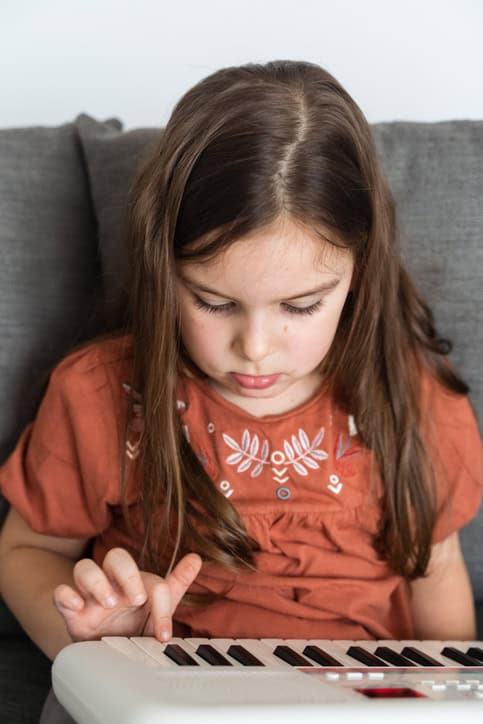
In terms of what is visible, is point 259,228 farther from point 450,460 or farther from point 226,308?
point 450,460

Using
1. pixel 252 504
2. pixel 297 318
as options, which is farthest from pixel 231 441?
pixel 297 318

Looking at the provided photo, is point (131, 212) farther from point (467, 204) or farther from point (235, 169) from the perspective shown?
point (467, 204)

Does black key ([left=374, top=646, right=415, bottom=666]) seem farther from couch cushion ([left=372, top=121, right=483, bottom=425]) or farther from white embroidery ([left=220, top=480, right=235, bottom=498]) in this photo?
couch cushion ([left=372, top=121, right=483, bottom=425])

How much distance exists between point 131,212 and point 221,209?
5.5 inches

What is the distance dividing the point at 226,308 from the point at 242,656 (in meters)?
0.33

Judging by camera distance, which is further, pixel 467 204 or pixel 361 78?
pixel 361 78

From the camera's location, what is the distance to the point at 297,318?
1.04 metres

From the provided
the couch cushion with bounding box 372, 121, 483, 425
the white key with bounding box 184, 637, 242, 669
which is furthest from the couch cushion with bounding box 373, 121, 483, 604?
the white key with bounding box 184, 637, 242, 669

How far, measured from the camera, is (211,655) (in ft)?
2.97

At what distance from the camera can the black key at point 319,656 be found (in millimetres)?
921

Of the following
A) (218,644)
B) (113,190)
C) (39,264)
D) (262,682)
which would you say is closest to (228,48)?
(113,190)

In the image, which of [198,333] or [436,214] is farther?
[436,214]

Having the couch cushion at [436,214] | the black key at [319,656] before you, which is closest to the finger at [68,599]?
the black key at [319,656]

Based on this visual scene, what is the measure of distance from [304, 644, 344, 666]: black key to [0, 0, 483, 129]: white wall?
904mm
